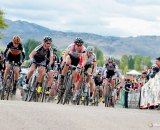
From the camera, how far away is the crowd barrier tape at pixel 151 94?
17.8 meters

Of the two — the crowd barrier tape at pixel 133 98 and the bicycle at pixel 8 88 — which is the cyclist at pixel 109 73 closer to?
the crowd barrier tape at pixel 133 98

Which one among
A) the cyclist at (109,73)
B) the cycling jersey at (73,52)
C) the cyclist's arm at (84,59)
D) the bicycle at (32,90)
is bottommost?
the bicycle at (32,90)

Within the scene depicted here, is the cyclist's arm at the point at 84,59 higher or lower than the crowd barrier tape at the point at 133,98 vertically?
higher

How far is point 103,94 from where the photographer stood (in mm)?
22469

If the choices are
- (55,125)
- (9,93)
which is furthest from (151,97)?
(55,125)

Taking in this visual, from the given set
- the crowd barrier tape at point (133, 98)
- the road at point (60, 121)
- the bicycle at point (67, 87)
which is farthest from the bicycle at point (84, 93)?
the road at point (60, 121)

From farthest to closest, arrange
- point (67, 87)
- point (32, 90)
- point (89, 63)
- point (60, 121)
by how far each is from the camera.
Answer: point (89, 63) → point (32, 90) → point (67, 87) → point (60, 121)

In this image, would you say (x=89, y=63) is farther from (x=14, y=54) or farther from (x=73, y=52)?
(x=14, y=54)

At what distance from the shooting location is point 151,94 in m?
19.0

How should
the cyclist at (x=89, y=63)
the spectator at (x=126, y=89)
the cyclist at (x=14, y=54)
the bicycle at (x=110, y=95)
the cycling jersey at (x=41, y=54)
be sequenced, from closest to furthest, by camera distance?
the cycling jersey at (x=41, y=54)
the cyclist at (x=14, y=54)
the cyclist at (x=89, y=63)
the bicycle at (x=110, y=95)
the spectator at (x=126, y=89)

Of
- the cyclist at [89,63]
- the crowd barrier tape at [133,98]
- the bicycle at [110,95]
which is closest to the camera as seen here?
the cyclist at [89,63]

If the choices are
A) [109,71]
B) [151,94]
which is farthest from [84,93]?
[109,71]

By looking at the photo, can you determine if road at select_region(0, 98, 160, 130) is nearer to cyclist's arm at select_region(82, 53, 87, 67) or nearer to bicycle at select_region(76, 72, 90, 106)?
cyclist's arm at select_region(82, 53, 87, 67)

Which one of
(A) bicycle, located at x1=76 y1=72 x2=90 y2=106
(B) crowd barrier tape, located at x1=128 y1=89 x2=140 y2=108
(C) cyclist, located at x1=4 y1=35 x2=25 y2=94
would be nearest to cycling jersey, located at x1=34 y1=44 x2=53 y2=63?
(C) cyclist, located at x1=4 y1=35 x2=25 y2=94
